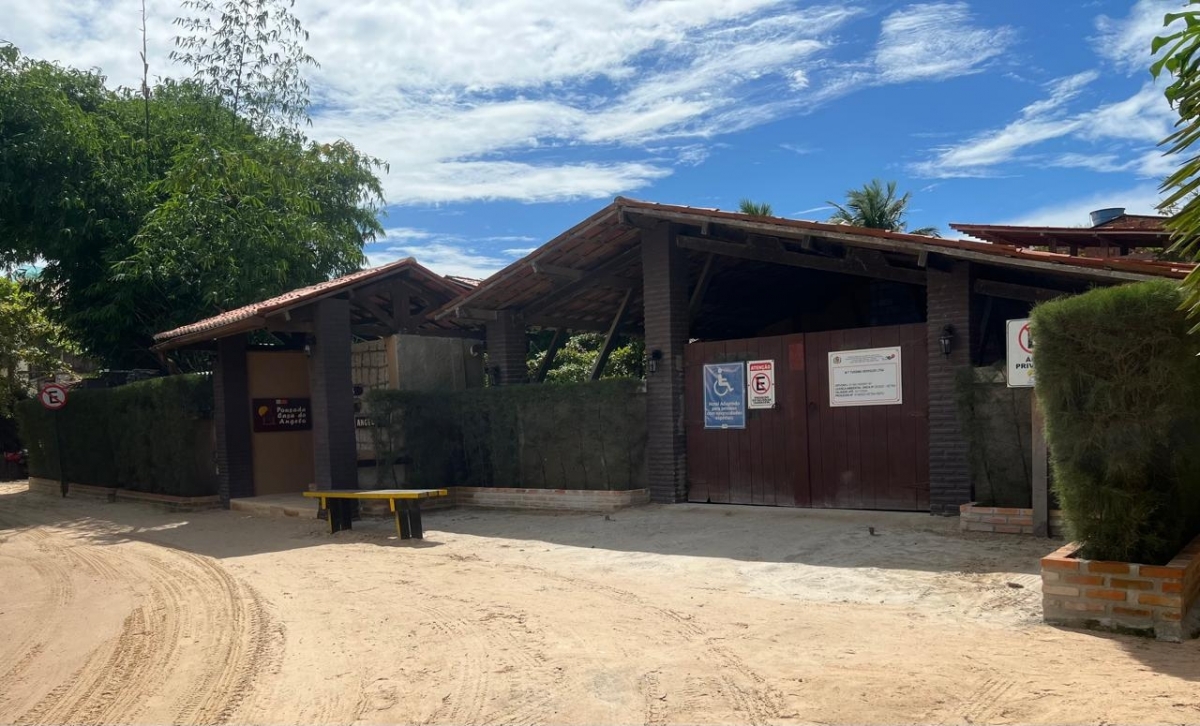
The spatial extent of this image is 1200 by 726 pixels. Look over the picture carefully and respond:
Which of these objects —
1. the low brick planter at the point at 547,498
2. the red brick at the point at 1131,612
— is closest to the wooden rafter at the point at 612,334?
the low brick planter at the point at 547,498

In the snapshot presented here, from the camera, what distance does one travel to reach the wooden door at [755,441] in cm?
1155

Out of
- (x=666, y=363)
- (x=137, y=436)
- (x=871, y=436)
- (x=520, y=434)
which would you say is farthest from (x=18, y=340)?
(x=871, y=436)

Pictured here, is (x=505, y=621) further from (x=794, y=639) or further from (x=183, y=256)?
(x=183, y=256)

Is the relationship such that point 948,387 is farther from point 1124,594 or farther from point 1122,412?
point 1124,594

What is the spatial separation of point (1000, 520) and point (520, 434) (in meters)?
7.02

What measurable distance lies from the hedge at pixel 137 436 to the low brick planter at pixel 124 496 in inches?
5.2

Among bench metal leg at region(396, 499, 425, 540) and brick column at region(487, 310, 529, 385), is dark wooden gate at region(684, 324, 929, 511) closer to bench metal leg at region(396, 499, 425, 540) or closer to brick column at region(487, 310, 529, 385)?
brick column at region(487, 310, 529, 385)

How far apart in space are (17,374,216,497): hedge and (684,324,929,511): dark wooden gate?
953 cm

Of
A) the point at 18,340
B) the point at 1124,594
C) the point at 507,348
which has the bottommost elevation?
the point at 1124,594

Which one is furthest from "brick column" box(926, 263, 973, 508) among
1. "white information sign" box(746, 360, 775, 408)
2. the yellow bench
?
the yellow bench

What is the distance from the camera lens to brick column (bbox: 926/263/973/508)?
9.97m

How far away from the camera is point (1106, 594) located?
5820mm

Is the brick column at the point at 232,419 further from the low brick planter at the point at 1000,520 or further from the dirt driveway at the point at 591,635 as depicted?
the low brick planter at the point at 1000,520

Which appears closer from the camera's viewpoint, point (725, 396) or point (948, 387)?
point (948, 387)
